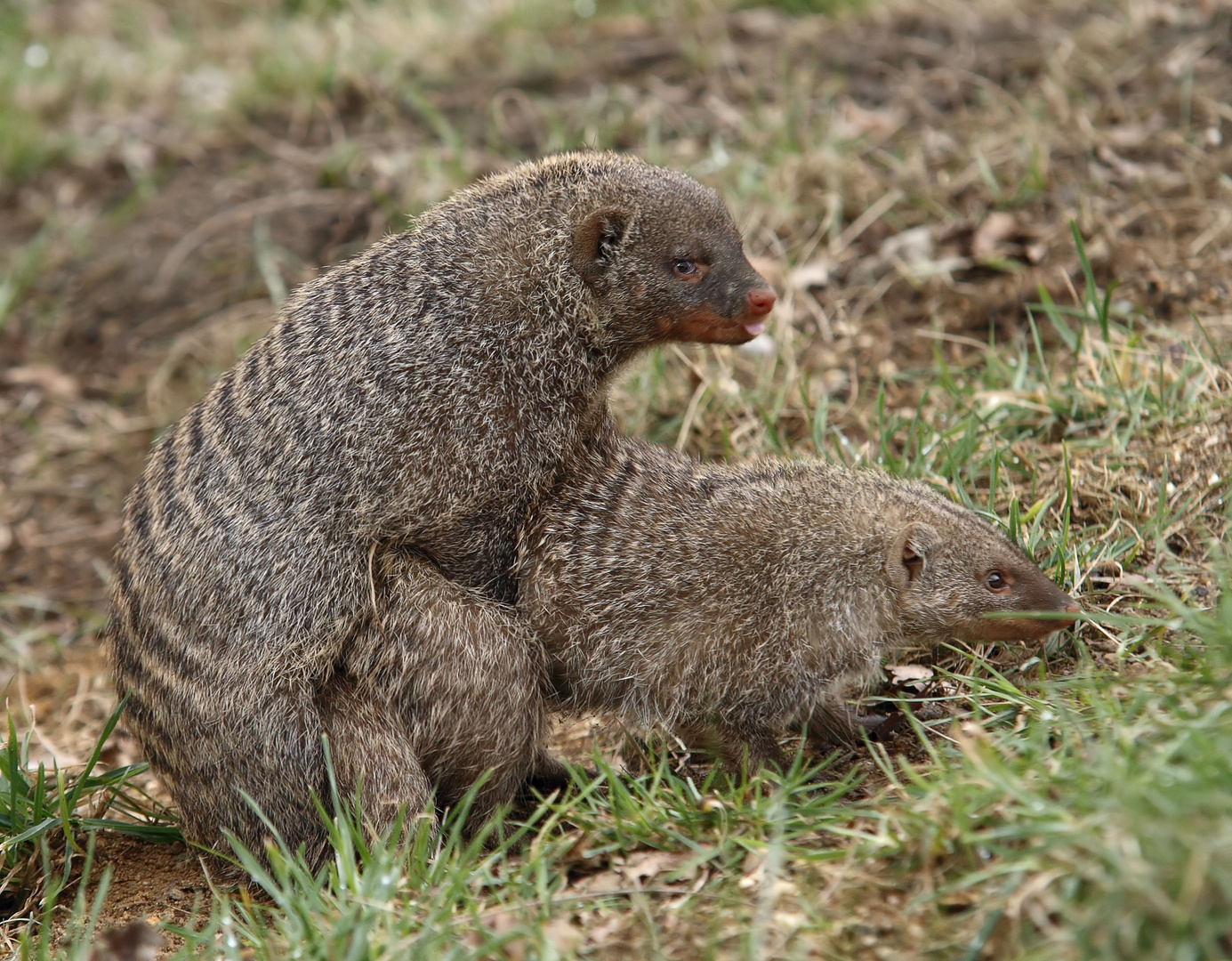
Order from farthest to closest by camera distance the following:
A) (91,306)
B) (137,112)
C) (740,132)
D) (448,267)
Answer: (137,112)
(91,306)
(740,132)
(448,267)

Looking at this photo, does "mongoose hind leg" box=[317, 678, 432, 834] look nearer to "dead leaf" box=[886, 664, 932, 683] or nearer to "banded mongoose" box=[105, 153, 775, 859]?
"banded mongoose" box=[105, 153, 775, 859]

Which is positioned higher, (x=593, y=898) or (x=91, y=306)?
(x=91, y=306)

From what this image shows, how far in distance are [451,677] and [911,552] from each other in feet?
5.56

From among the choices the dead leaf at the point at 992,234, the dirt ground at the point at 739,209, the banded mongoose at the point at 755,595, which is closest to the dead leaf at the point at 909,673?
the banded mongoose at the point at 755,595

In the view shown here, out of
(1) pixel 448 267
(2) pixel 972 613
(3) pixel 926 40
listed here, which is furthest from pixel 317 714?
(3) pixel 926 40

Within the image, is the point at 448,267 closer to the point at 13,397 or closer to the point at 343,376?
the point at 343,376

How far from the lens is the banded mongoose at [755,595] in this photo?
450 cm

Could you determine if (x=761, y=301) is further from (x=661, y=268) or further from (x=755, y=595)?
(x=755, y=595)

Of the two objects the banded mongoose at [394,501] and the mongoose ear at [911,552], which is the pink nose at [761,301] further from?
the mongoose ear at [911,552]

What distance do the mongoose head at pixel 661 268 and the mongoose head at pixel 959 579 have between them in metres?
1.00

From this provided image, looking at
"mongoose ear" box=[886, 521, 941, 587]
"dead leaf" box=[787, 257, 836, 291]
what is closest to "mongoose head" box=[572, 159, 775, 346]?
"mongoose ear" box=[886, 521, 941, 587]

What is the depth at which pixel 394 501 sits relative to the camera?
4.54 metres

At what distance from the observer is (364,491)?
454cm

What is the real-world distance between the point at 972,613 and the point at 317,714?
2.32m
